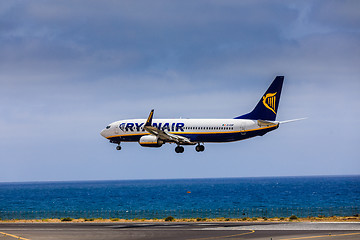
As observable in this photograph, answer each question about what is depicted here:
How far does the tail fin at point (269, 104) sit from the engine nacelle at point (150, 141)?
1360 cm

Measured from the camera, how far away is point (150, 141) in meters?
88.3

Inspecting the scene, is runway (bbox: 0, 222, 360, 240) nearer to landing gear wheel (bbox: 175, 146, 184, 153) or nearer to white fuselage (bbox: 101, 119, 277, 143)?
white fuselage (bbox: 101, 119, 277, 143)

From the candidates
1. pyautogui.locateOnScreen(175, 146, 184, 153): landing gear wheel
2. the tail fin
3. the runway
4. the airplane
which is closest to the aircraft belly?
the airplane

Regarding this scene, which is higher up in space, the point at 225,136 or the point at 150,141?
the point at 225,136

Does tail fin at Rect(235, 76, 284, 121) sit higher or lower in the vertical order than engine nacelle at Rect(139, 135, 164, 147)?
higher

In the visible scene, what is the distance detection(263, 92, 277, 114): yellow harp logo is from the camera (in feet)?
286

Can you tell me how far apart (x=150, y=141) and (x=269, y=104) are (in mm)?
19740

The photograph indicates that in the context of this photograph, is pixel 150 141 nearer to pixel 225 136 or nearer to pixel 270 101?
pixel 225 136

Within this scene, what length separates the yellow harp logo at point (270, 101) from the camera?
87.2 m

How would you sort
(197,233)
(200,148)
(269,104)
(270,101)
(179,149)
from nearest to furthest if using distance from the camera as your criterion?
1. (197,233)
2. (269,104)
3. (270,101)
4. (200,148)
5. (179,149)

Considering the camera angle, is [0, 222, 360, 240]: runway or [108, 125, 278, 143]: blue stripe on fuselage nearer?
[0, 222, 360, 240]: runway

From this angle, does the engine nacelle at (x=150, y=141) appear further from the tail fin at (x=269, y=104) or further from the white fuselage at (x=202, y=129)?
the tail fin at (x=269, y=104)

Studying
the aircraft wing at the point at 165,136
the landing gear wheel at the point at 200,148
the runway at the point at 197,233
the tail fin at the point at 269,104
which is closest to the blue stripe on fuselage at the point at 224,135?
the aircraft wing at the point at 165,136

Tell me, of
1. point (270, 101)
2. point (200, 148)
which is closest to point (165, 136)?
point (200, 148)
